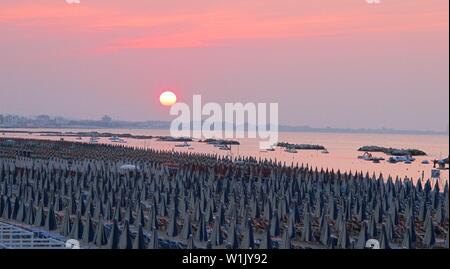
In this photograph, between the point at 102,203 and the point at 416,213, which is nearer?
the point at 102,203

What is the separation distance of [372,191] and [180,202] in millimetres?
13122

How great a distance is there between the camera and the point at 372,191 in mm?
41531

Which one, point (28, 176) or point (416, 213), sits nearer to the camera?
point (416, 213)

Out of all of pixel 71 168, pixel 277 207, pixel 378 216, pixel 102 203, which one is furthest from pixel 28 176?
pixel 378 216
